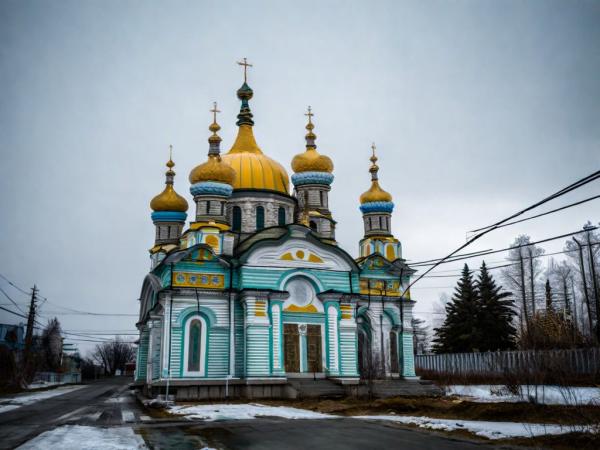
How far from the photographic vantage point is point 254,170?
3222 cm

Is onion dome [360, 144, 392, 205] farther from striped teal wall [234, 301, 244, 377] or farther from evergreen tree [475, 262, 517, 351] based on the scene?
striped teal wall [234, 301, 244, 377]

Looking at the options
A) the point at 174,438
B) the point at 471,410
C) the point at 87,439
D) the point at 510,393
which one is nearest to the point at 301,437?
the point at 174,438

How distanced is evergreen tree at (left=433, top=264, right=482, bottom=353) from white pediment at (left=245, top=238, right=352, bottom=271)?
11869 millimetres

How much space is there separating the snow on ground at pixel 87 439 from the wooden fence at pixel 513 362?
9431 millimetres

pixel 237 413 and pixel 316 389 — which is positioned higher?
pixel 316 389

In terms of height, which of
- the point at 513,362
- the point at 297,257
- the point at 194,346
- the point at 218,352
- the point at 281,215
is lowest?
the point at 513,362

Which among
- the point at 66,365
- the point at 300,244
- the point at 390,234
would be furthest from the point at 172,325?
the point at 66,365

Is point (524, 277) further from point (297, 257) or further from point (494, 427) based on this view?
point (494, 427)

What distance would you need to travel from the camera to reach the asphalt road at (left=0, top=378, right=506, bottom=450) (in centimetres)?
1034

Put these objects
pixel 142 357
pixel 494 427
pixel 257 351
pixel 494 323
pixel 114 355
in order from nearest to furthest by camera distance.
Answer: pixel 494 427, pixel 257 351, pixel 142 357, pixel 494 323, pixel 114 355

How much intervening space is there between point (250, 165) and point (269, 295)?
9753 millimetres

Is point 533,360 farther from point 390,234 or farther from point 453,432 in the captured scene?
point 390,234

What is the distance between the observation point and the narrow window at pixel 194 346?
24.6 metres

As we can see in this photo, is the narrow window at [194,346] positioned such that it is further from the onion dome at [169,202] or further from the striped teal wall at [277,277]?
the onion dome at [169,202]
